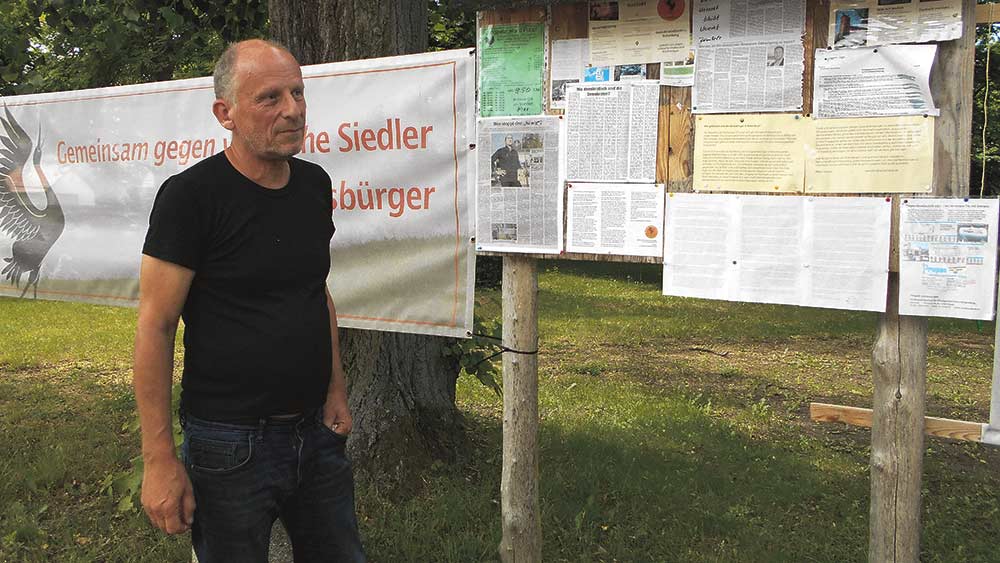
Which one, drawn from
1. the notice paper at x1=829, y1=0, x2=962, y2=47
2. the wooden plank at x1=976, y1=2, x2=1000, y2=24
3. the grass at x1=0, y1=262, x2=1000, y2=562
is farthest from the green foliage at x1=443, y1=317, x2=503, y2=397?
the wooden plank at x1=976, y1=2, x2=1000, y2=24

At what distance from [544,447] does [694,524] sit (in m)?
1.40

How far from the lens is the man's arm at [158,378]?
2.25m

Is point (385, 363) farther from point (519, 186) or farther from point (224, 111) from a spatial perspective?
point (224, 111)

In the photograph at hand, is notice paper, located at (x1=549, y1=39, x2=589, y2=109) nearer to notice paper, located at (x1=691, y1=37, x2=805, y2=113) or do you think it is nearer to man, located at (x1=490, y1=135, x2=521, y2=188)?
man, located at (x1=490, y1=135, x2=521, y2=188)

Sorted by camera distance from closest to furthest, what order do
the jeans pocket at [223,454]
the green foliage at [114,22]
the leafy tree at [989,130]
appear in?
the jeans pocket at [223,454] < the green foliage at [114,22] < the leafy tree at [989,130]

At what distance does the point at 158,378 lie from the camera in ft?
7.45

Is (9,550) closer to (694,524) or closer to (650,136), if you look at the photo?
(694,524)

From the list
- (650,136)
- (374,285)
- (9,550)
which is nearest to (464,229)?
(374,285)

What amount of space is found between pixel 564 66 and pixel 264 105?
124 centimetres

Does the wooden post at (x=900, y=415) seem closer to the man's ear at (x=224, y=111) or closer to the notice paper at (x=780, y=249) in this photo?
the notice paper at (x=780, y=249)

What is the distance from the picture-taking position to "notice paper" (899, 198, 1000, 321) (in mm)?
2668

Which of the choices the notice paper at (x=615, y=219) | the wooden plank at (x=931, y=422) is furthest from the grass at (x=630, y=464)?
the notice paper at (x=615, y=219)

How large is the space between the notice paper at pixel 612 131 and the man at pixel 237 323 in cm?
108

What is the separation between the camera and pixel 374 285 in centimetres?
376
